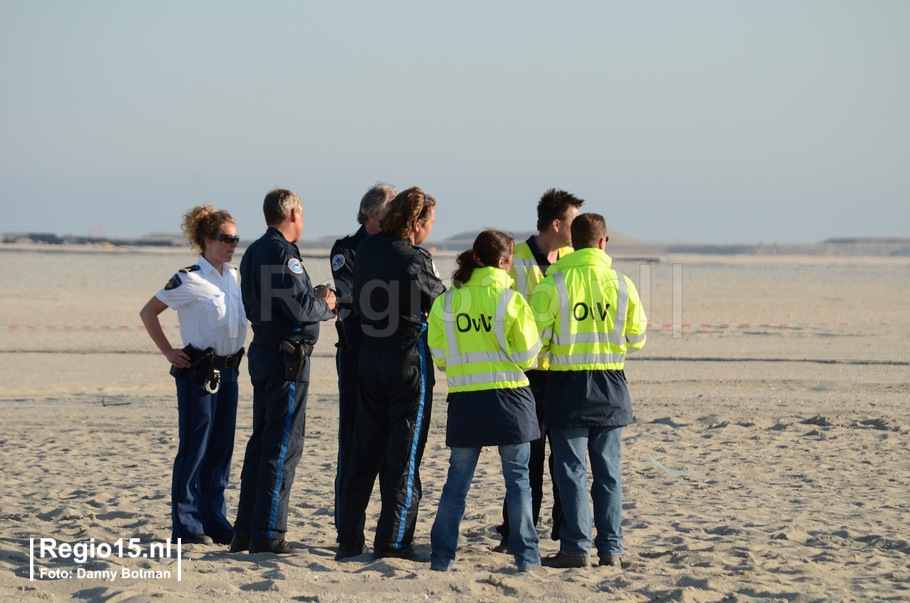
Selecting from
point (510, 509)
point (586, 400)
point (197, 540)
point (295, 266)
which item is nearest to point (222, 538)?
point (197, 540)

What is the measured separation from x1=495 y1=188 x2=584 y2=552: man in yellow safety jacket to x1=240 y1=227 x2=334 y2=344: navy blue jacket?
122 centimetres

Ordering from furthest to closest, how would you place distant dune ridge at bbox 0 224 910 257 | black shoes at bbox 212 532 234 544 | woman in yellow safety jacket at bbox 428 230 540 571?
distant dune ridge at bbox 0 224 910 257 < black shoes at bbox 212 532 234 544 < woman in yellow safety jacket at bbox 428 230 540 571

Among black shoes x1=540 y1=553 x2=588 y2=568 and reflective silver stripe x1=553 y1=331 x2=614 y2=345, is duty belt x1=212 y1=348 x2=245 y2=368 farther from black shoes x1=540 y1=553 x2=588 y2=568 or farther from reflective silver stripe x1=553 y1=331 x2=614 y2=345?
black shoes x1=540 y1=553 x2=588 y2=568

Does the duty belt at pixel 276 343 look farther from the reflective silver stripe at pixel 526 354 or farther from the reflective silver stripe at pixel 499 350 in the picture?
the reflective silver stripe at pixel 526 354

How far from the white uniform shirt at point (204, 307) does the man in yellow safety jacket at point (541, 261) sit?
170 centimetres

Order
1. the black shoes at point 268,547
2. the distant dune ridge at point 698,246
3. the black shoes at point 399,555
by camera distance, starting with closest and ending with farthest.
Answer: the black shoes at point 399,555
the black shoes at point 268,547
the distant dune ridge at point 698,246

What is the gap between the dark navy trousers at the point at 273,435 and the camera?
606 centimetres

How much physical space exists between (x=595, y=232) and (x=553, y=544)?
197cm

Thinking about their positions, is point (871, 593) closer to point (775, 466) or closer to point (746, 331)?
point (775, 466)

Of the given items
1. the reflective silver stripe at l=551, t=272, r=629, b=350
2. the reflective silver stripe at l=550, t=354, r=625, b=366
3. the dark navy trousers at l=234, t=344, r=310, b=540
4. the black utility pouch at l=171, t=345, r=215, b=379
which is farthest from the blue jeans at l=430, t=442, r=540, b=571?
the black utility pouch at l=171, t=345, r=215, b=379

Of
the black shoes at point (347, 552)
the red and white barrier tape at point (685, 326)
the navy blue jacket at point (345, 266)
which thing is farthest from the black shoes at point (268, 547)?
the red and white barrier tape at point (685, 326)

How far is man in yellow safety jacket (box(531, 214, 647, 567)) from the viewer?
227 inches

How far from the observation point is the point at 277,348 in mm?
6066

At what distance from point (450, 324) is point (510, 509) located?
1040 millimetres
